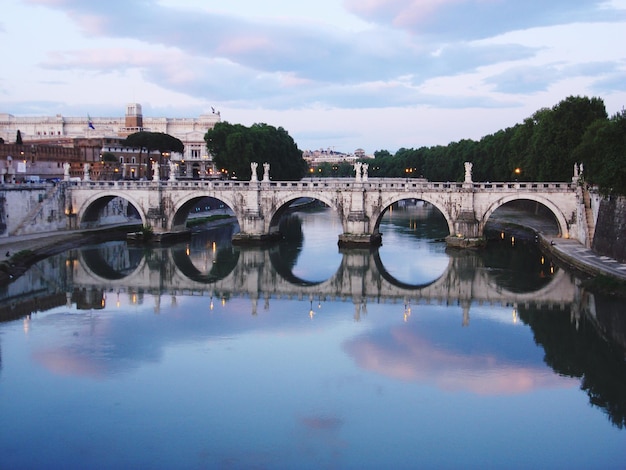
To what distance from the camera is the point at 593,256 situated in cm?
3984

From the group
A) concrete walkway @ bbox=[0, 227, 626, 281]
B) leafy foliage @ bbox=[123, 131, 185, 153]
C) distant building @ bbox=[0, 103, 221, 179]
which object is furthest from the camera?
distant building @ bbox=[0, 103, 221, 179]

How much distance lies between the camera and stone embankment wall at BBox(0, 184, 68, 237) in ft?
169

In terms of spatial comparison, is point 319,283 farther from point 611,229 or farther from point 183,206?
point 183,206

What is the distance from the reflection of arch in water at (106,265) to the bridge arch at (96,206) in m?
5.72

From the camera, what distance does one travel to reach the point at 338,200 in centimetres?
5297

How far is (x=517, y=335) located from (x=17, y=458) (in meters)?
19.6

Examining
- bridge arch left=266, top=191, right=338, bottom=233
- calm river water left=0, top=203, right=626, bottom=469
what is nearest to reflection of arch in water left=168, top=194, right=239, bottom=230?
bridge arch left=266, top=191, right=338, bottom=233

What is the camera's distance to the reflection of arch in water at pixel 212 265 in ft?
139

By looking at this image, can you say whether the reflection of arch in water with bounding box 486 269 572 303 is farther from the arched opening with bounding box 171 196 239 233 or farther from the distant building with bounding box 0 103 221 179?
the distant building with bounding box 0 103 221 179

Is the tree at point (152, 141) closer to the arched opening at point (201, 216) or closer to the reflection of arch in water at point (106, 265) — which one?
the arched opening at point (201, 216)

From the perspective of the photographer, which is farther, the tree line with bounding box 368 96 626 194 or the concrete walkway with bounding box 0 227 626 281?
the tree line with bounding box 368 96 626 194

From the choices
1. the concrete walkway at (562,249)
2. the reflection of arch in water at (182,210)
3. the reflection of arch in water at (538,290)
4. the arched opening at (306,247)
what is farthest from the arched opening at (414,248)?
the reflection of arch in water at (182,210)

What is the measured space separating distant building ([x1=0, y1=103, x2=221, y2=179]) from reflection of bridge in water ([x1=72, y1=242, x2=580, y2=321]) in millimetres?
49641

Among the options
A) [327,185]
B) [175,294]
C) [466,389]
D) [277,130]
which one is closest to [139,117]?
[277,130]
